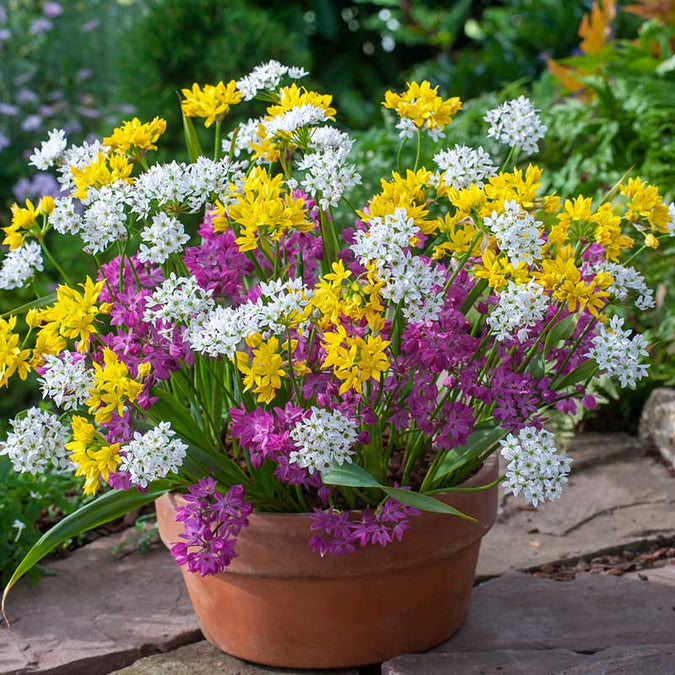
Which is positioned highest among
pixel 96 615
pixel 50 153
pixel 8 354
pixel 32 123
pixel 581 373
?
pixel 50 153

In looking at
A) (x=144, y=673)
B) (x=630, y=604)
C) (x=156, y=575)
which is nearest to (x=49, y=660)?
(x=144, y=673)

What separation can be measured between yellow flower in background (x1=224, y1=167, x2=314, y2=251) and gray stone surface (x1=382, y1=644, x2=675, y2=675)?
0.83 m

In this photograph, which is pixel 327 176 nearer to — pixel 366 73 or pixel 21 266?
pixel 21 266

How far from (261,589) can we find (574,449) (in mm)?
1577

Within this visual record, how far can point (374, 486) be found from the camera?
1.57 m

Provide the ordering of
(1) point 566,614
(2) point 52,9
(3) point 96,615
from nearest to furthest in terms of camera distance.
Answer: (1) point 566,614 < (3) point 96,615 < (2) point 52,9

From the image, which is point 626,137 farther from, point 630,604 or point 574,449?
point 630,604

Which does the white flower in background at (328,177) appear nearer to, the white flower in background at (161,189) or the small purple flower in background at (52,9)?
the white flower in background at (161,189)

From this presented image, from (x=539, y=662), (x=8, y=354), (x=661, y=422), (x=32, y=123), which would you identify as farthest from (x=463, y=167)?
(x=32, y=123)

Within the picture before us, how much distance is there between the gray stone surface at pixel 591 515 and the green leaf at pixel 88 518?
3.01 ft

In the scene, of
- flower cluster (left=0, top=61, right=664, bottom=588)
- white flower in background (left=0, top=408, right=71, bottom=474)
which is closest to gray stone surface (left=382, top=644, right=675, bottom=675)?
flower cluster (left=0, top=61, right=664, bottom=588)

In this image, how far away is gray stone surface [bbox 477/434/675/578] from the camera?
254 cm

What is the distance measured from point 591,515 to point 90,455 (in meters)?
1.62

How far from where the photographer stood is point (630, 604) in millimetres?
2182
